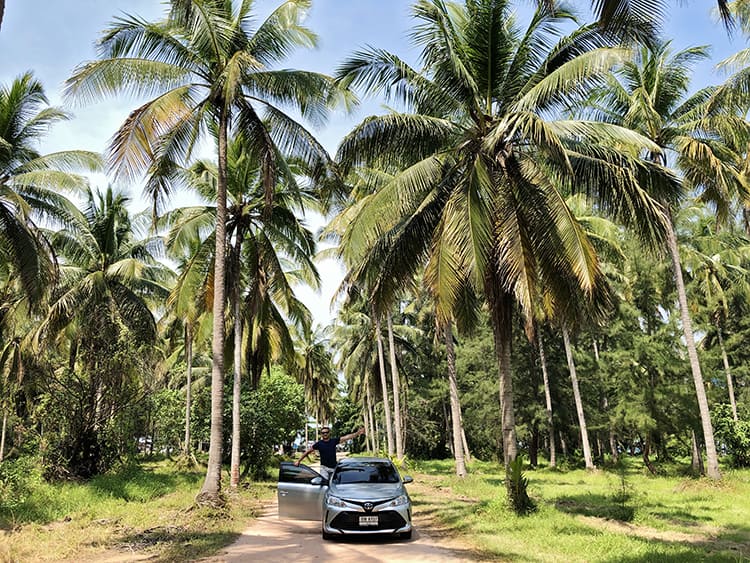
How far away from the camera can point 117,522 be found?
11.6 m

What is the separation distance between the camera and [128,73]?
41.2 ft

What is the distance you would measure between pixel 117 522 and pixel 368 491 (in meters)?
5.51

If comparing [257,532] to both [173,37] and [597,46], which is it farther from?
[597,46]

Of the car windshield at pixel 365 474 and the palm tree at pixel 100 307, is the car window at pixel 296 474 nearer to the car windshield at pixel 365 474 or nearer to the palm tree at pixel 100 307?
the car windshield at pixel 365 474

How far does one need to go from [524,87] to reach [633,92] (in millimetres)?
7304

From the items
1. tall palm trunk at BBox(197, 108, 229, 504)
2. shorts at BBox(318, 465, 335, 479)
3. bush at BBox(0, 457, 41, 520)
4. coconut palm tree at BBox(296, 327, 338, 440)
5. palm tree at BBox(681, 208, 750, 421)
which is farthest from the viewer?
coconut palm tree at BBox(296, 327, 338, 440)

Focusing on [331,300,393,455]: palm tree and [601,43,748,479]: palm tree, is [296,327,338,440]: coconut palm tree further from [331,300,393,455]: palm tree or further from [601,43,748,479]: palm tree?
[601,43,748,479]: palm tree

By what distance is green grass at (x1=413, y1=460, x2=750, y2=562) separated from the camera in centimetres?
806

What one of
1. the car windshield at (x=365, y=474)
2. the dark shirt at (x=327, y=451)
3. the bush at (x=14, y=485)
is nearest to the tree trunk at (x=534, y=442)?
the dark shirt at (x=327, y=451)

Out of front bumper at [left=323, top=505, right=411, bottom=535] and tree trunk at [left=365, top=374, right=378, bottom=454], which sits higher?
tree trunk at [left=365, top=374, right=378, bottom=454]

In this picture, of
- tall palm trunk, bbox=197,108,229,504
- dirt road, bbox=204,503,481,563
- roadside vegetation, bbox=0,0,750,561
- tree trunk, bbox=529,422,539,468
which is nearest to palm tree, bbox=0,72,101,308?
roadside vegetation, bbox=0,0,750,561

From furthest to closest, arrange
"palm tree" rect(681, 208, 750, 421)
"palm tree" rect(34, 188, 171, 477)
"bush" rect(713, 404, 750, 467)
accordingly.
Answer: "palm tree" rect(681, 208, 750, 421) → "bush" rect(713, 404, 750, 467) → "palm tree" rect(34, 188, 171, 477)

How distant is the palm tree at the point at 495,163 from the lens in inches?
432

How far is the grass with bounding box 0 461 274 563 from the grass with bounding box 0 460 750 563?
0.07 ft
